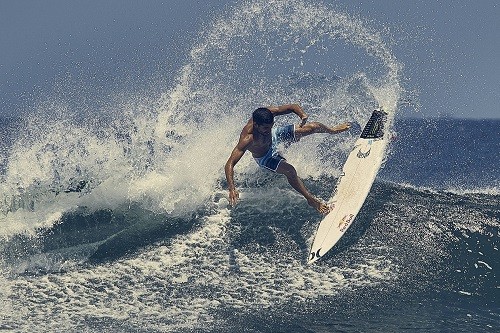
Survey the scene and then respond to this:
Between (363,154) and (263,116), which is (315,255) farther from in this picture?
(363,154)

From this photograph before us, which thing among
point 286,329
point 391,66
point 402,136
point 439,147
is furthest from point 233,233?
point 402,136

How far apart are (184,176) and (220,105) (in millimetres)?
4561

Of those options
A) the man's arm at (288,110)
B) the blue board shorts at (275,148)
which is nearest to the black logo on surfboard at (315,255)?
the blue board shorts at (275,148)

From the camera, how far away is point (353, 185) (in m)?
11.2

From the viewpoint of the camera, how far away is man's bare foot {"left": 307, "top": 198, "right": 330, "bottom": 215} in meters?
10.6

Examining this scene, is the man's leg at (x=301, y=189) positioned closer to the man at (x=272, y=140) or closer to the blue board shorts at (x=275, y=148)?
the man at (x=272, y=140)

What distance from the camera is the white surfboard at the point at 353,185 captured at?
32.8 feet

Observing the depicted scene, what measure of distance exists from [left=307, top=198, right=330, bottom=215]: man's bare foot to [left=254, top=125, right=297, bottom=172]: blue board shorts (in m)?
0.84

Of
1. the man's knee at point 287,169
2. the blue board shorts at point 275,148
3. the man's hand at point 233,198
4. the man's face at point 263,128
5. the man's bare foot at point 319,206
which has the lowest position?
the man's bare foot at point 319,206

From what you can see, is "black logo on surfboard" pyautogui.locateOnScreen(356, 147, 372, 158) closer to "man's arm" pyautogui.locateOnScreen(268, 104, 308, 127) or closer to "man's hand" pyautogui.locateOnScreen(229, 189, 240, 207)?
"man's arm" pyautogui.locateOnScreen(268, 104, 308, 127)

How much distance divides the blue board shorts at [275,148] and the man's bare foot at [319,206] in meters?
0.84

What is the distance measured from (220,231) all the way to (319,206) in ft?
5.63

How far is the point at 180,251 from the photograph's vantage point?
10.1 m

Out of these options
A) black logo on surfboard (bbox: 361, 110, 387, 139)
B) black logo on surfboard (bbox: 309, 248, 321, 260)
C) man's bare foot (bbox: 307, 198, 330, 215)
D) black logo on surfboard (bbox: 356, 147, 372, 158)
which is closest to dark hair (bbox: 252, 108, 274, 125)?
man's bare foot (bbox: 307, 198, 330, 215)
